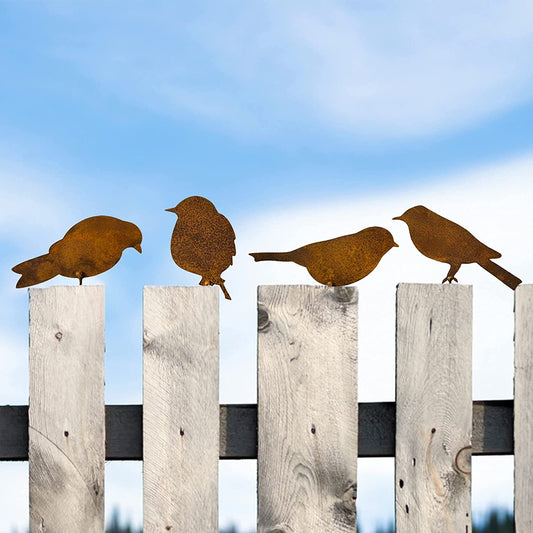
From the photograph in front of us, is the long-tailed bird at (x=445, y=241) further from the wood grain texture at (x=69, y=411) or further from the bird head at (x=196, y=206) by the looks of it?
the wood grain texture at (x=69, y=411)

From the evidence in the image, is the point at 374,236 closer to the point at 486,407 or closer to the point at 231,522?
the point at 486,407

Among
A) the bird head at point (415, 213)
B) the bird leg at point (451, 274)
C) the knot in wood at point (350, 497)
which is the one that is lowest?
the knot in wood at point (350, 497)

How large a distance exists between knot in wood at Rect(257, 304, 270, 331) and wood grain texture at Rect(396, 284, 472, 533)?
47cm

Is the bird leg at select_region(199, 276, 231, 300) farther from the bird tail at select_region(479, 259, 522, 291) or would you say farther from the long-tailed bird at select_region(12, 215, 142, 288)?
the bird tail at select_region(479, 259, 522, 291)

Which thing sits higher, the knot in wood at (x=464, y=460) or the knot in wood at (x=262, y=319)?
the knot in wood at (x=262, y=319)

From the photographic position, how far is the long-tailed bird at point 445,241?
2.68 m

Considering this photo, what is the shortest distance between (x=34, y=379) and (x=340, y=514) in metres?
1.17

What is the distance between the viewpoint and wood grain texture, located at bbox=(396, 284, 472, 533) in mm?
2658

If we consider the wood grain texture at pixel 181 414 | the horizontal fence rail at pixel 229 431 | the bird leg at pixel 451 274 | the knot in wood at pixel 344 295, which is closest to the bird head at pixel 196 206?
the wood grain texture at pixel 181 414

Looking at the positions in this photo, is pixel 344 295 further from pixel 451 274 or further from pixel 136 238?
pixel 136 238

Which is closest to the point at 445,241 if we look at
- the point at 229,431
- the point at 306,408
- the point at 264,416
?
the point at 306,408

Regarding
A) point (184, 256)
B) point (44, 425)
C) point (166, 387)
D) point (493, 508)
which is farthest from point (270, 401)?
point (493, 508)

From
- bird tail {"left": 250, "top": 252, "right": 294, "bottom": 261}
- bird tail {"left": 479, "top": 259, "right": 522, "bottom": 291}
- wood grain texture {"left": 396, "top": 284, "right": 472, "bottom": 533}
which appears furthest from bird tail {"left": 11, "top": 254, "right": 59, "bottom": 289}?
bird tail {"left": 479, "top": 259, "right": 522, "bottom": 291}

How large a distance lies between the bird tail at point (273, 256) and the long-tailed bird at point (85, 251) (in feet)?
1.39
